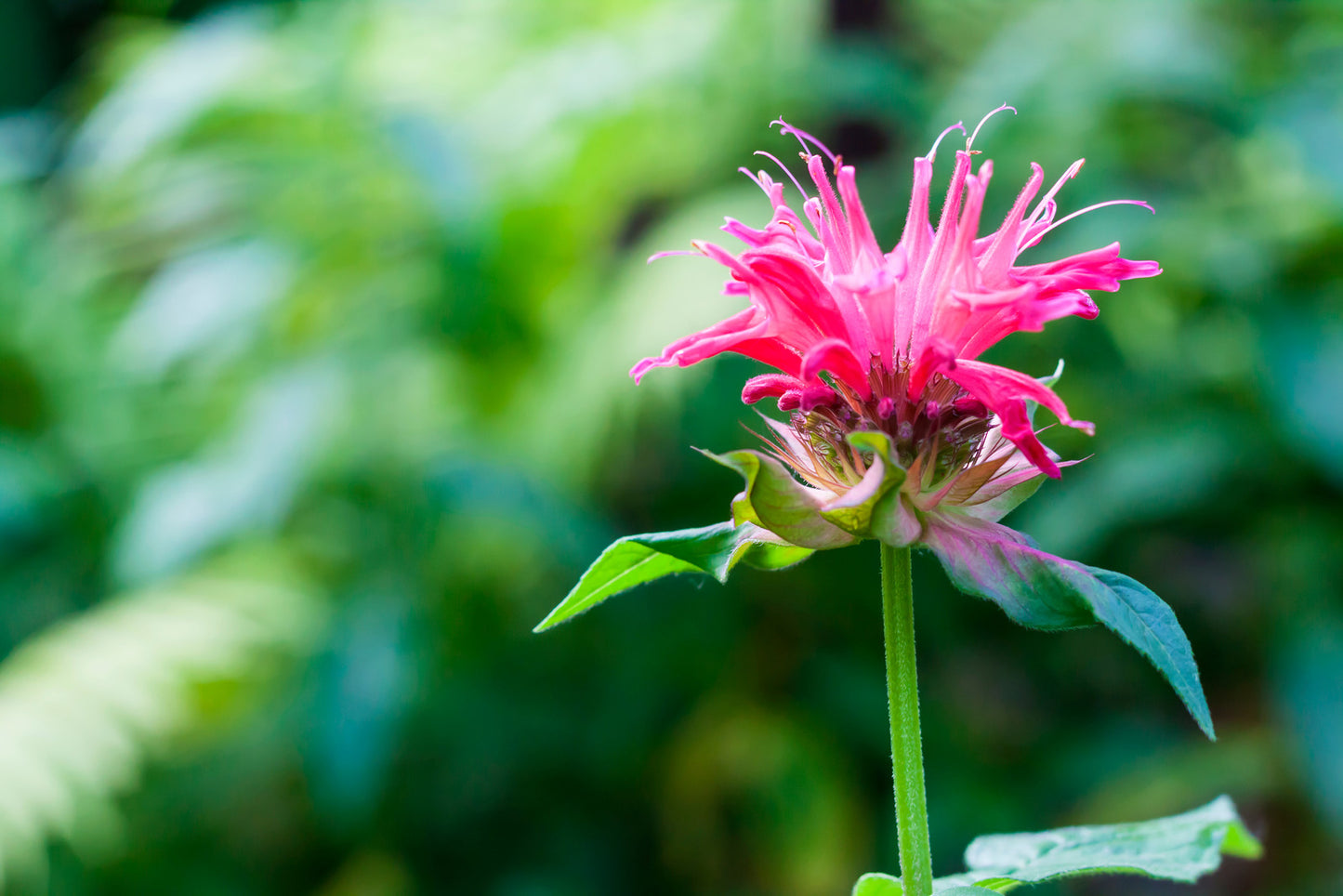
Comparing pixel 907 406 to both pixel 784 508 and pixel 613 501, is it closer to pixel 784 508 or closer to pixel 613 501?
pixel 784 508

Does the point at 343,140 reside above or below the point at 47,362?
above

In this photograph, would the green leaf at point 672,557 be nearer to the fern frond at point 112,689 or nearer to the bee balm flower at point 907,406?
the bee balm flower at point 907,406

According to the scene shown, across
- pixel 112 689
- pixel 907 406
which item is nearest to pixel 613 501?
pixel 112 689

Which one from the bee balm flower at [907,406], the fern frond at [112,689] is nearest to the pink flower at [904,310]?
the bee balm flower at [907,406]

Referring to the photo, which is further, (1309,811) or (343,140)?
(343,140)

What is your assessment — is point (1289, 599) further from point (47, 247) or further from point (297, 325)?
point (47, 247)

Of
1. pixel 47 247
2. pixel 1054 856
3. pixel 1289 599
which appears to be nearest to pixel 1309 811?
pixel 1289 599
